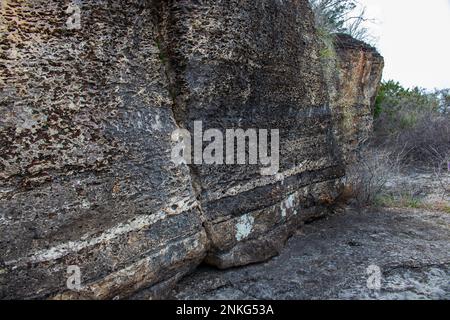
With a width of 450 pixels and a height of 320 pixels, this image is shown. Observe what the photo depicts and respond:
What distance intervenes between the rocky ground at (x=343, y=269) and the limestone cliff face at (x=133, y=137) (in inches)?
6.2

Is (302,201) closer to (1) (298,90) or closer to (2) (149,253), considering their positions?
(1) (298,90)

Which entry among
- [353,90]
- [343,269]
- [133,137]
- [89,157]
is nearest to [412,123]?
[353,90]

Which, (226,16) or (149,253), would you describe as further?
(226,16)

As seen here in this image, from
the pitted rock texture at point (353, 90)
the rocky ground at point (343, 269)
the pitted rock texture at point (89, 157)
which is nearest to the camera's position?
the pitted rock texture at point (89, 157)

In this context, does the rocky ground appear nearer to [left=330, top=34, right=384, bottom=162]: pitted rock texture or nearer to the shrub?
the shrub

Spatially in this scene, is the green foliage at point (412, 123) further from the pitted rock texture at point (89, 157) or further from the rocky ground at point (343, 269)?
the pitted rock texture at point (89, 157)

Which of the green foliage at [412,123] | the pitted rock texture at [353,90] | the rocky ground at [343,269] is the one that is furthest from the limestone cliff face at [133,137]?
the green foliage at [412,123]

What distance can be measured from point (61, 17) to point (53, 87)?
39cm

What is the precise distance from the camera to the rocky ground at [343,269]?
2.70 m

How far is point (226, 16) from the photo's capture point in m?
2.78

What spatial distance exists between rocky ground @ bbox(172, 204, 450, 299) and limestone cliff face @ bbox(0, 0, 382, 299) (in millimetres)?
157

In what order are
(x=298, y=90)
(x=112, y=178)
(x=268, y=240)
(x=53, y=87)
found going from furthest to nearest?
(x=298, y=90) → (x=268, y=240) → (x=112, y=178) → (x=53, y=87)
